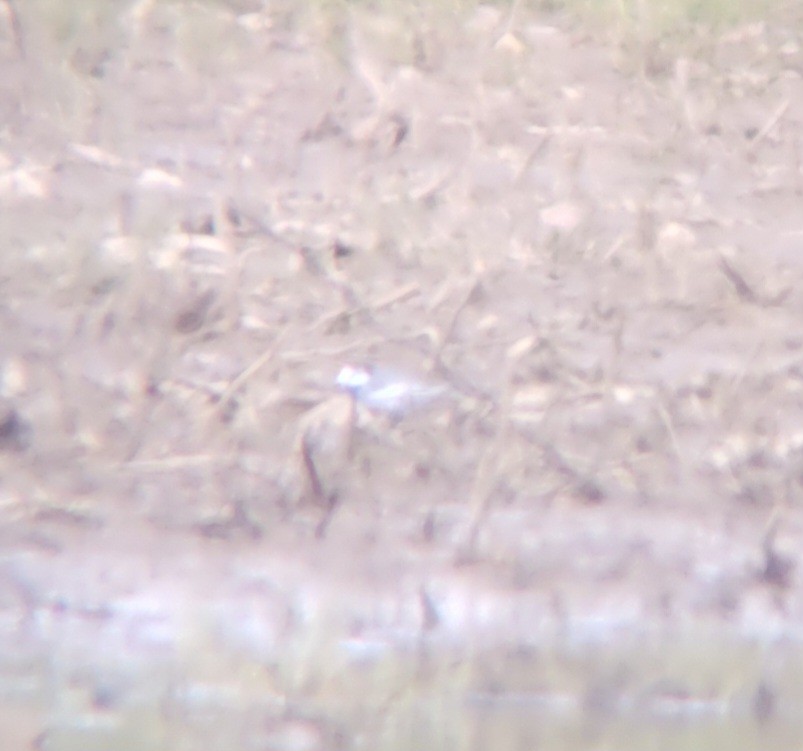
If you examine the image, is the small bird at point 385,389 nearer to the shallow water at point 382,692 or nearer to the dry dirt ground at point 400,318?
the dry dirt ground at point 400,318

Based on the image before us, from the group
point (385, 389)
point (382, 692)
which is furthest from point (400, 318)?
point (382, 692)

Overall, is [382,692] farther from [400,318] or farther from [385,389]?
[400,318]

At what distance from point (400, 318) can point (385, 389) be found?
272mm

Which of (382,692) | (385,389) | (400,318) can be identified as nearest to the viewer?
(382,692)

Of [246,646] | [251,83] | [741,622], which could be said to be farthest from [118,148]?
[741,622]

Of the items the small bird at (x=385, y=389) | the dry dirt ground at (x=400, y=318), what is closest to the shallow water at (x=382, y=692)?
the dry dirt ground at (x=400, y=318)

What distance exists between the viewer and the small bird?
387 centimetres

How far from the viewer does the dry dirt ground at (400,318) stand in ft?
11.7

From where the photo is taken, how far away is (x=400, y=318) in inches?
163

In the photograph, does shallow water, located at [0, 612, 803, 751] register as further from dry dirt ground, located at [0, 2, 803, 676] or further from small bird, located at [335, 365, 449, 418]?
small bird, located at [335, 365, 449, 418]

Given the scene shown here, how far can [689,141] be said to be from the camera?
4.65 m

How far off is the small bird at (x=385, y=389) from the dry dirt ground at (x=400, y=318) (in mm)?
32

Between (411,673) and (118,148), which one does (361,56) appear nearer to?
(118,148)

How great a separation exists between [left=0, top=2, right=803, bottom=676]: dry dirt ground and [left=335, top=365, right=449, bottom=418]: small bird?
0.03m
